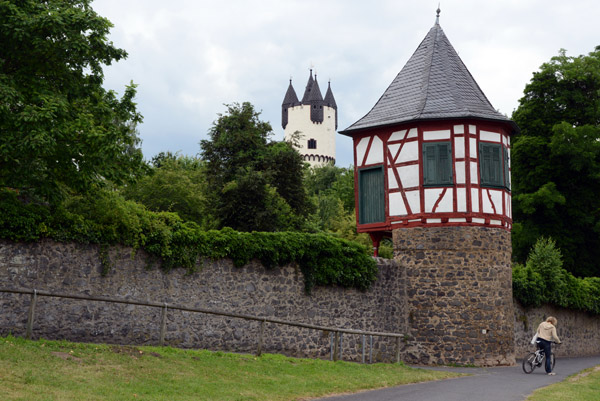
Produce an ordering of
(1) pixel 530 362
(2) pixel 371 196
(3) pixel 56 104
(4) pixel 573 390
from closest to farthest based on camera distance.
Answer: (3) pixel 56 104, (4) pixel 573 390, (1) pixel 530 362, (2) pixel 371 196

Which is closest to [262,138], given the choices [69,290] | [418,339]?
[418,339]

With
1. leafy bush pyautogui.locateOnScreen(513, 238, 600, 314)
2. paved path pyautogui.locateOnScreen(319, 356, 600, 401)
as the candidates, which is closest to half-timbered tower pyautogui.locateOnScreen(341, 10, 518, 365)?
paved path pyautogui.locateOnScreen(319, 356, 600, 401)

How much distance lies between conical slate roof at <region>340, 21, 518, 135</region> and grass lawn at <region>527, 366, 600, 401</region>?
326 inches

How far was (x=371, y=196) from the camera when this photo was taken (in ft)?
75.5

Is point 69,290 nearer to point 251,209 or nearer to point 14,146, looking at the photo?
point 14,146

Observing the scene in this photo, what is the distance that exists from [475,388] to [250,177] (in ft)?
70.1

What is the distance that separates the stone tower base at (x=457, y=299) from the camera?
69.0ft

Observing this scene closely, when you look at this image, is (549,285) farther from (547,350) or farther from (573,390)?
(573,390)

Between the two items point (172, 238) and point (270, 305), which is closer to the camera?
point (172, 238)

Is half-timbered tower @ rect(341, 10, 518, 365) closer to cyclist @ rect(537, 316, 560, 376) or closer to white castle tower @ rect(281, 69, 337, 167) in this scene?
cyclist @ rect(537, 316, 560, 376)

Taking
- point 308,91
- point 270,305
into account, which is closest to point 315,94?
point 308,91

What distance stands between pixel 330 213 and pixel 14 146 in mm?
43300

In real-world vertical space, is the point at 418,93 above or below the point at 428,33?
below

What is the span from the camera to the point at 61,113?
12938 mm
